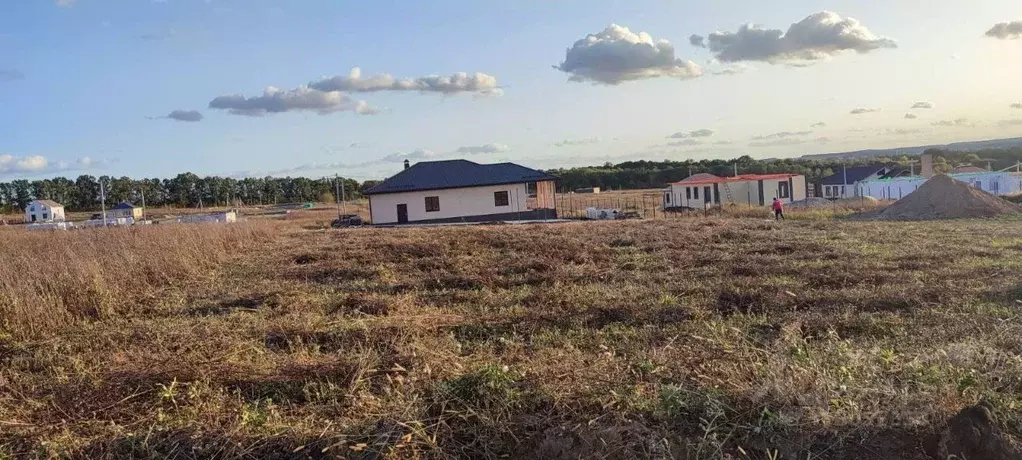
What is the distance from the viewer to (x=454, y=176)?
34.7 metres

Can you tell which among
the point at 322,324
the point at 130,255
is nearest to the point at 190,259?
the point at 130,255

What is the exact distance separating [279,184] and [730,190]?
202 feet

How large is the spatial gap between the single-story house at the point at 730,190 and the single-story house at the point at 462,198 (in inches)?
397

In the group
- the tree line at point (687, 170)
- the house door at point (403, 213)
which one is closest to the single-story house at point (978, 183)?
the house door at point (403, 213)

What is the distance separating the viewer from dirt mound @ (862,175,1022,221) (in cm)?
2412

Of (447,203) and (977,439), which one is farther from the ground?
(447,203)

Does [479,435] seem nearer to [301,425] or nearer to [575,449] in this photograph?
[575,449]

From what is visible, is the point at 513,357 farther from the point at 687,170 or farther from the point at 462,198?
the point at 687,170

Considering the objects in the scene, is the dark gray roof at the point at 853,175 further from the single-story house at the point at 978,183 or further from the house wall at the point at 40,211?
the house wall at the point at 40,211

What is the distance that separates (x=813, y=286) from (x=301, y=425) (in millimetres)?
6574

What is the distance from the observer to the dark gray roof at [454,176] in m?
33.5

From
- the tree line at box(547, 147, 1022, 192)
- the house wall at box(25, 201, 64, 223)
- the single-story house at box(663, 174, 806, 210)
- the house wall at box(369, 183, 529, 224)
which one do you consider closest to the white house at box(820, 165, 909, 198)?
the single-story house at box(663, 174, 806, 210)

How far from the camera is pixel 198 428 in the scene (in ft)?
10.9

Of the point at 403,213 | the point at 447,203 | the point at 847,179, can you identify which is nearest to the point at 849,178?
the point at 847,179
